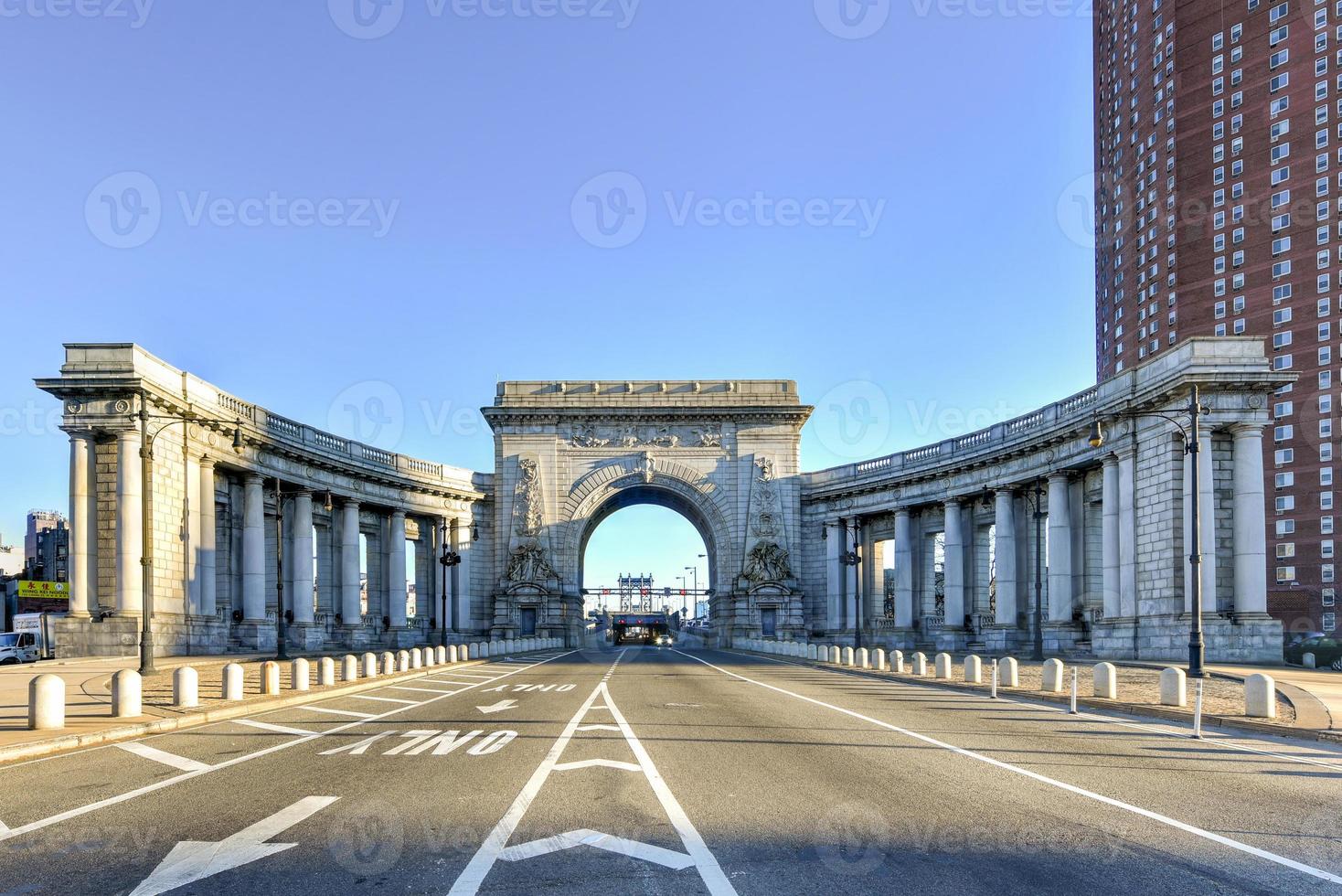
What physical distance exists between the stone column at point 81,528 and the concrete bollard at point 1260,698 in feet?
130

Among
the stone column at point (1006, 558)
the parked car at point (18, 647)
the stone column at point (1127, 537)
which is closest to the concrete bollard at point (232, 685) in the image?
the stone column at point (1127, 537)

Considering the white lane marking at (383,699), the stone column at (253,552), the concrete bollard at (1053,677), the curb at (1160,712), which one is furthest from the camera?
the stone column at (253,552)

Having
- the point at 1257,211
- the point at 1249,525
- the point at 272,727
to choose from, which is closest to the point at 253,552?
the point at 272,727

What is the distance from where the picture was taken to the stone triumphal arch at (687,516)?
39594 mm

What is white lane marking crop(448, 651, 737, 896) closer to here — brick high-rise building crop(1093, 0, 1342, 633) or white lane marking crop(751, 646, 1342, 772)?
white lane marking crop(751, 646, 1342, 772)

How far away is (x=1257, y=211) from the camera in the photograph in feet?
302

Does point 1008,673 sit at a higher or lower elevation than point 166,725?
lower

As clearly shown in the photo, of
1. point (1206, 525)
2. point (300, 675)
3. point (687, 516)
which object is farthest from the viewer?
point (687, 516)

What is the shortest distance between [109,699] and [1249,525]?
38.3 metres

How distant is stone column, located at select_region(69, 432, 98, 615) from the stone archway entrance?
3987 centimetres

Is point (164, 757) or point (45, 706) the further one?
point (45, 706)

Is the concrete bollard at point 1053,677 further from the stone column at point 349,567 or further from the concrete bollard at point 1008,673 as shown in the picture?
the stone column at point 349,567

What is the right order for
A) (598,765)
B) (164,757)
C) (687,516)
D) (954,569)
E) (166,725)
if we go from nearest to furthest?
(598,765) < (164,757) < (166,725) < (954,569) < (687,516)

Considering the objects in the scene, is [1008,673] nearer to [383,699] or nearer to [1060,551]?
[383,699]
